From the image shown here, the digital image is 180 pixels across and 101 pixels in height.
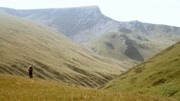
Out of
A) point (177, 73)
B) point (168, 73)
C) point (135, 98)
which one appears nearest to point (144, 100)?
point (135, 98)

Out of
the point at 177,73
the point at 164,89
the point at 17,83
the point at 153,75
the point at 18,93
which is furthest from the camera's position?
the point at 153,75

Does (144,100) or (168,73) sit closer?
(144,100)

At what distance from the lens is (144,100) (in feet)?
101

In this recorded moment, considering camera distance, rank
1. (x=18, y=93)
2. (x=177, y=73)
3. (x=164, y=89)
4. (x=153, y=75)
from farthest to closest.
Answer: (x=153, y=75) < (x=177, y=73) < (x=164, y=89) < (x=18, y=93)

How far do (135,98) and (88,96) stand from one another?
13.4 ft

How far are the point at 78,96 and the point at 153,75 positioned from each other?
209 ft

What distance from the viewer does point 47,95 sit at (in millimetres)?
30625

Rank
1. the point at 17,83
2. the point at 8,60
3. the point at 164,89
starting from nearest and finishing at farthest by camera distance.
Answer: the point at 17,83 < the point at 164,89 < the point at 8,60

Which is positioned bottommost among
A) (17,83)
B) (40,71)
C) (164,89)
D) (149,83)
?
(40,71)

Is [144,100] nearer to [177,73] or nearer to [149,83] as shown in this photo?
[177,73]

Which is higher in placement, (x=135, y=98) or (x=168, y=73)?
(x=135, y=98)

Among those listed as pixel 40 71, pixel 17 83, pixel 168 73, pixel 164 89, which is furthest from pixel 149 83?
pixel 40 71

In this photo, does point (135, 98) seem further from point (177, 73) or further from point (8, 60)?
point (8, 60)

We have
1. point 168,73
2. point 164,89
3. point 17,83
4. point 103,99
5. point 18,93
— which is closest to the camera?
point 103,99
